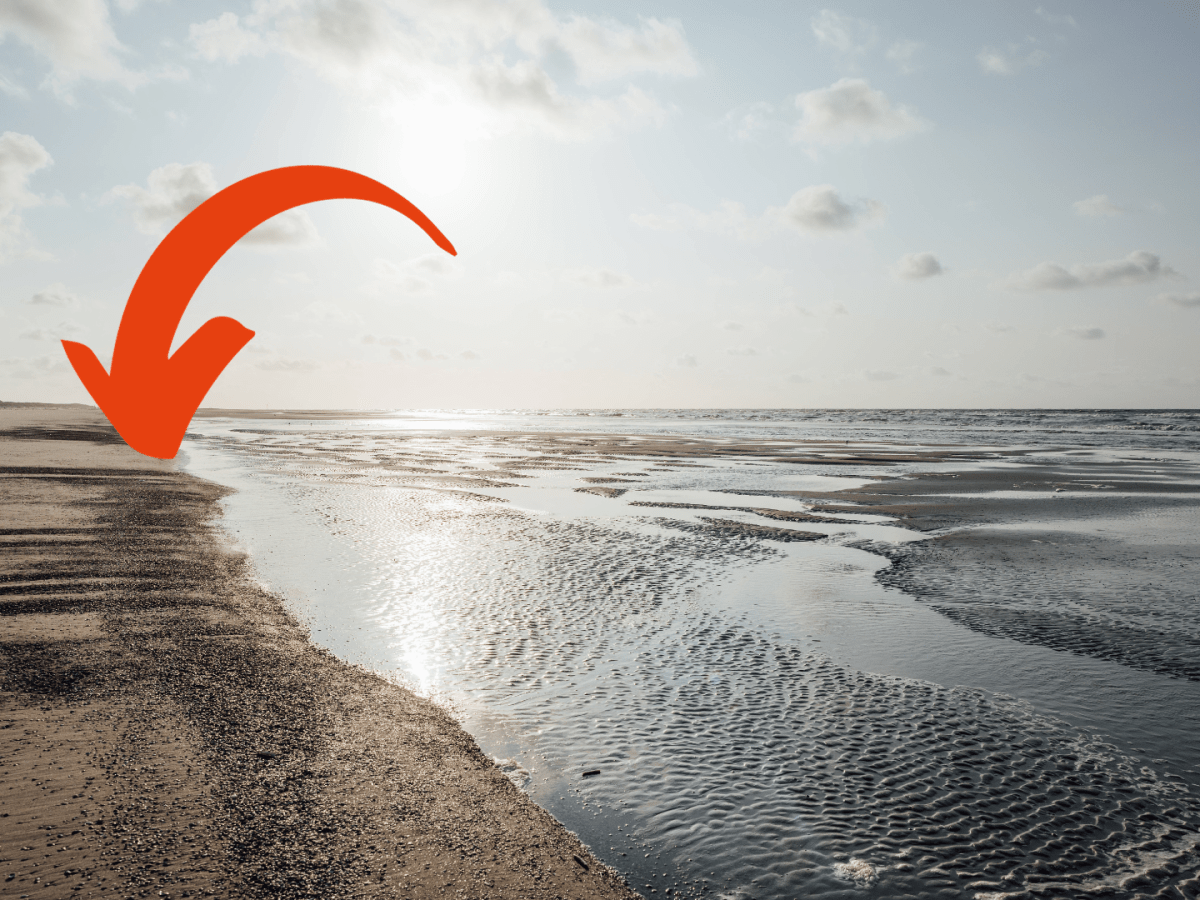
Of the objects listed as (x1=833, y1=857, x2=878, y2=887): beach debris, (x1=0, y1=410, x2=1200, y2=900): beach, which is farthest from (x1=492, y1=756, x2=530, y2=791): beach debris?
(x1=833, y1=857, x2=878, y2=887): beach debris

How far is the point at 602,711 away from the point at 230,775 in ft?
9.95

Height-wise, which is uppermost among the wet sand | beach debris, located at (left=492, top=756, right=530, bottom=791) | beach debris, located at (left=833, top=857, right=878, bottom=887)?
the wet sand

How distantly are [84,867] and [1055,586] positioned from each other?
12.3m

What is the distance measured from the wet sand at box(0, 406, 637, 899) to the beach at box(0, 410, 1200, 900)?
3 cm

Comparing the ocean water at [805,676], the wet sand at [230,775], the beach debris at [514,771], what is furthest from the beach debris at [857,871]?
the beach debris at [514,771]

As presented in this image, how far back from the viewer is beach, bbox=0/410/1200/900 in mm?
4109

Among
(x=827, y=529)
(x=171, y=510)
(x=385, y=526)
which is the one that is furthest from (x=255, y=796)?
(x=171, y=510)

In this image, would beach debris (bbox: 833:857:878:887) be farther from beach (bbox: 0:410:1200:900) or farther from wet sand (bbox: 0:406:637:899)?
wet sand (bbox: 0:406:637:899)

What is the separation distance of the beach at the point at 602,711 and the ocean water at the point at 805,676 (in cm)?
4

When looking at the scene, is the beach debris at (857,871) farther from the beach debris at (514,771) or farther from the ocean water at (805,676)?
the beach debris at (514,771)

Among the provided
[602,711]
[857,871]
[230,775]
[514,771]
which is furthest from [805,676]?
[230,775]

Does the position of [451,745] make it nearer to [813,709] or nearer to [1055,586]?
[813,709]

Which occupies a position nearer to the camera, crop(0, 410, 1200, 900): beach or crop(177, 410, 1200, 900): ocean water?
crop(0, 410, 1200, 900): beach

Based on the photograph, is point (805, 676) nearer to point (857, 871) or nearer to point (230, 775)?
point (857, 871)
